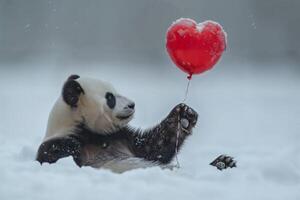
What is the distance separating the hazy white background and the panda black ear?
0.29 metres

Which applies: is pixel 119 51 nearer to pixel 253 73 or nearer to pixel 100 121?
pixel 253 73

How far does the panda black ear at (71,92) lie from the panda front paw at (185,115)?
1.55 feet

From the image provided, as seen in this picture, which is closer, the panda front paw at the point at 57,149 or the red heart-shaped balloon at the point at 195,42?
the panda front paw at the point at 57,149

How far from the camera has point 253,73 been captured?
284 inches

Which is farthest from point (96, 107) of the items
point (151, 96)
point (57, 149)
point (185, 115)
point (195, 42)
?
point (151, 96)

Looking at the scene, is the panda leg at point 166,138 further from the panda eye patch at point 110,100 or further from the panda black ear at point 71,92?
the panda black ear at point 71,92

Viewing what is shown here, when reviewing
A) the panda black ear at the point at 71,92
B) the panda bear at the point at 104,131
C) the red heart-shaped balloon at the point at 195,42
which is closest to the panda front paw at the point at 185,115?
the panda bear at the point at 104,131

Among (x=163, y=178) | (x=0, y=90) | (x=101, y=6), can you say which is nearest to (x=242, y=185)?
(x=163, y=178)

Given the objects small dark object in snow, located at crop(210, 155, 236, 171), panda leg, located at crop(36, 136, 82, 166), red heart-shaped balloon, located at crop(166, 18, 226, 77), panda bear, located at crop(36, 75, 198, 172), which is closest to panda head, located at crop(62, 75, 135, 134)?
panda bear, located at crop(36, 75, 198, 172)

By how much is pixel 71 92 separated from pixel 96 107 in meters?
0.14

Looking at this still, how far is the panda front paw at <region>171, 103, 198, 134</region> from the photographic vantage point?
2645 millimetres

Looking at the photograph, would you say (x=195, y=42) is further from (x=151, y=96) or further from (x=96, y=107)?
(x=151, y=96)

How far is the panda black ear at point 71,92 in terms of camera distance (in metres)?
2.56

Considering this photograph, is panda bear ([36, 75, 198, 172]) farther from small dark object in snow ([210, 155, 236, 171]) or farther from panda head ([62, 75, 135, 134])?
small dark object in snow ([210, 155, 236, 171])
